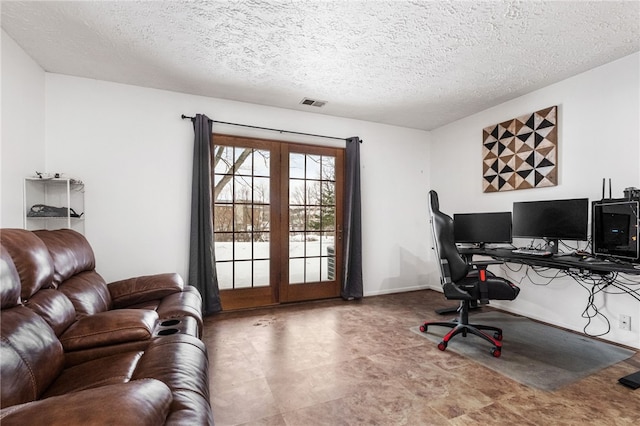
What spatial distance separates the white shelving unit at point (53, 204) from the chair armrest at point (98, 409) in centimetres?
254

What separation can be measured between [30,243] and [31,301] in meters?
0.30

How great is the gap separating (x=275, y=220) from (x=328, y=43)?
7.34 ft

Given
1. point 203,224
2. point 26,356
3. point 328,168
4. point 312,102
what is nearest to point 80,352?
point 26,356

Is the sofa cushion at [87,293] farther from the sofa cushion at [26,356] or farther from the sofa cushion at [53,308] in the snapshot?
the sofa cushion at [26,356]

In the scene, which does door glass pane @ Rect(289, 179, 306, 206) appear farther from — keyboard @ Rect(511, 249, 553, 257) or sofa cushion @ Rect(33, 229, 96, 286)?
keyboard @ Rect(511, 249, 553, 257)

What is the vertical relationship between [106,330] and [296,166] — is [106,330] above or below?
below

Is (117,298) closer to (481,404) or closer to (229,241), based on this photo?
(229,241)

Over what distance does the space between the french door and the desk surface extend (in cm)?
200

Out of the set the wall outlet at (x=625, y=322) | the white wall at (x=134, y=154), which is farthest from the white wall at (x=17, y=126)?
the wall outlet at (x=625, y=322)

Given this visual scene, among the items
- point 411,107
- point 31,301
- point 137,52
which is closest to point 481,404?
point 31,301

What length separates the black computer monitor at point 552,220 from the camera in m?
2.86

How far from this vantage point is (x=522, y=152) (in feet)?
11.9

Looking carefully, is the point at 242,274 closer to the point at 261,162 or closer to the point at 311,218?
the point at 311,218

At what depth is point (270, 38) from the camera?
2.49 m
